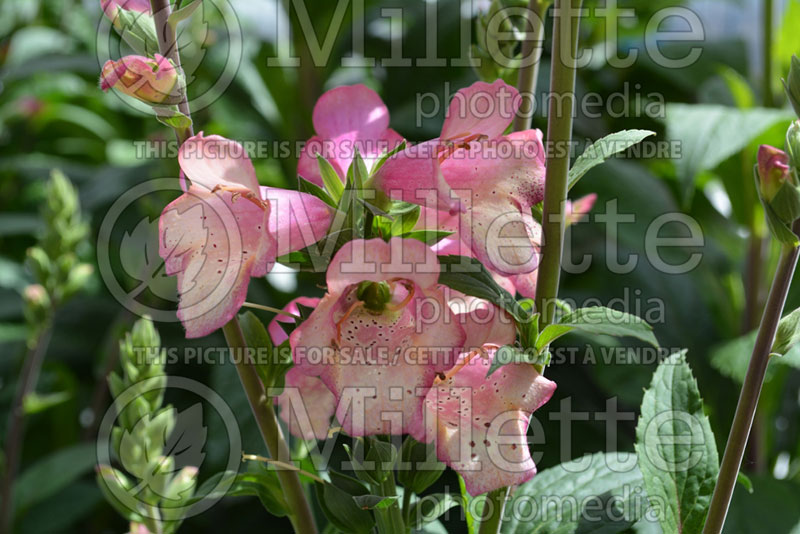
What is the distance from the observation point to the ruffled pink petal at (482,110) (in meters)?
0.35

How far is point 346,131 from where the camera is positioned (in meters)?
0.41

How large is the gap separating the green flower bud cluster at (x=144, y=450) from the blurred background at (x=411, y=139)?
0.36ft

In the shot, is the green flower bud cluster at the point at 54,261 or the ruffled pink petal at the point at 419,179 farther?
the green flower bud cluster at the point at 54,261

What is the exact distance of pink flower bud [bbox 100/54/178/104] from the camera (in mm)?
323

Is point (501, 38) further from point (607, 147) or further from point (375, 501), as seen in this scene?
point (375, 501)

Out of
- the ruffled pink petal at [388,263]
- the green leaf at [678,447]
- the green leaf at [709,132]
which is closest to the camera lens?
the ruffled pink petal at [388,263]

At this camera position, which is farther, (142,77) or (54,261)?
(54,261)

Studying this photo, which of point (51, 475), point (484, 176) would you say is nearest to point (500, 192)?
point (484, 176)

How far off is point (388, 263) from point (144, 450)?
0.92 feet

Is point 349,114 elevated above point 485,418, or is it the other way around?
point 349,114

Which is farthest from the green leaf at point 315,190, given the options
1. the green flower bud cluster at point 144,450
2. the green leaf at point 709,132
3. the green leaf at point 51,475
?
the green leaf at point 51,475

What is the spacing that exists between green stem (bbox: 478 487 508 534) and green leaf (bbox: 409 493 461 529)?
0.11 ft

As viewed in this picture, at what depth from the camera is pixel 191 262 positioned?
1.16 feet

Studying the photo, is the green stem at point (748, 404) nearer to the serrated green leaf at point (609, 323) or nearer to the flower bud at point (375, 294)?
the serrated green leaf at point (609, 323)
